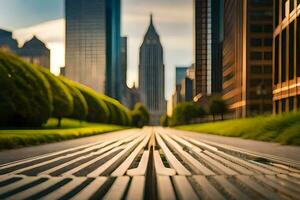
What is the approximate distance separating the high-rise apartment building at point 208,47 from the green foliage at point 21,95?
154941mm

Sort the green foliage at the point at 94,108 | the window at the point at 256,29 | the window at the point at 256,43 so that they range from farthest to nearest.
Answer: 1. the window at the point at 256,29
2. the window at the point at 256,43
3. the green foliage at the point at 94,108

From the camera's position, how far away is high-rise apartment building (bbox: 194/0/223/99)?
623 feet

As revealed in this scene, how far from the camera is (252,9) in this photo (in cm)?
9788

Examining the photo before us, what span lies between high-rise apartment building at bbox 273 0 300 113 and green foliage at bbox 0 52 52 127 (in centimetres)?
2890

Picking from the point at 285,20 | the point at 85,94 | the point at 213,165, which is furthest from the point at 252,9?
the point at 213,165

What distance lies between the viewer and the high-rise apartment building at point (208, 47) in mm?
189750

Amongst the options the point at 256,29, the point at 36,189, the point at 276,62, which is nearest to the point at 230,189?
the point at 36,189

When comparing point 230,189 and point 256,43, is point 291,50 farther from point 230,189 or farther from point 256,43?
point 230,189

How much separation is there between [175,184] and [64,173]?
321 centimetres

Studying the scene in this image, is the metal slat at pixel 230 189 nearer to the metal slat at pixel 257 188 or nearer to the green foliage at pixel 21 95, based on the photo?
the metal slat at pixel 257 188

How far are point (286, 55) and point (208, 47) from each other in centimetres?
13839

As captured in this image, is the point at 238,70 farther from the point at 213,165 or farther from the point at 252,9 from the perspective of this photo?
the point at 213,165

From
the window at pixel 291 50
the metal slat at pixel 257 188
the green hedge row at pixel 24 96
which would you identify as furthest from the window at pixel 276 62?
the metal slat at pixel 257 188

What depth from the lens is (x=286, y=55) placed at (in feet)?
186
